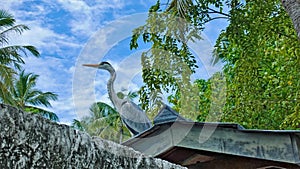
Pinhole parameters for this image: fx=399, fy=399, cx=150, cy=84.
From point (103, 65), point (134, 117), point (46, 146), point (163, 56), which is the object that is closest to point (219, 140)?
point (46, 146)

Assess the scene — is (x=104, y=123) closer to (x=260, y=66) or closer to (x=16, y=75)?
(x=16, y=75)

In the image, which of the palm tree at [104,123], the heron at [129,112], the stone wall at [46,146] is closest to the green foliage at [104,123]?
the palm tree at [104,123]

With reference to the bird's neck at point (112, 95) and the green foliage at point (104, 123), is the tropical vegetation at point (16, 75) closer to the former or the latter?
the green foliage at point (104, 123)

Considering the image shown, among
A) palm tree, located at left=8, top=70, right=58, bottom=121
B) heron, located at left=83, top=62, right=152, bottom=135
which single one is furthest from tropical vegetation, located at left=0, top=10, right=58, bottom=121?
heron, located at left=83, top=62, right=152, bottom=135

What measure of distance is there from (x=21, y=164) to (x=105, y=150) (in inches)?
15.7

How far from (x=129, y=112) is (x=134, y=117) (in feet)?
0.57

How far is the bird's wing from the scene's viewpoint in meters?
6.25

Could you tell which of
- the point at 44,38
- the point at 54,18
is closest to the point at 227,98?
the point at 54,18

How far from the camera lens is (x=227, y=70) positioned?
31.4 feet

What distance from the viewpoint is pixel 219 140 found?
330cm

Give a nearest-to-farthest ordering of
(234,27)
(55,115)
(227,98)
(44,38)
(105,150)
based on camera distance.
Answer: (105,150)
(234,27)
(227,98)
(44,38)
(55,115)

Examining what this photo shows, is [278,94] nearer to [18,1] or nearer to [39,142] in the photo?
[39,142]

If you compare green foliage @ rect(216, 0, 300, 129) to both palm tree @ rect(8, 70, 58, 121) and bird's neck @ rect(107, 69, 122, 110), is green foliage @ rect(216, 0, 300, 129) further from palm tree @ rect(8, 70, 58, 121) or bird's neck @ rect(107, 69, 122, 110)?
palm tree @ rect(8, 70, 58, 121)

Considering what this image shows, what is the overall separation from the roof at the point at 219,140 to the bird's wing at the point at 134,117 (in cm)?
270
